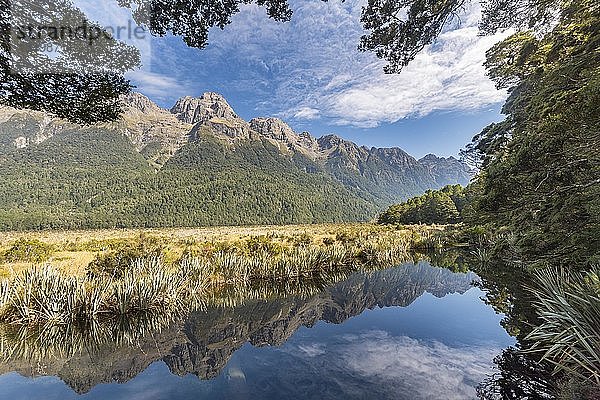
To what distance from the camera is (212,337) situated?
636 centimetres

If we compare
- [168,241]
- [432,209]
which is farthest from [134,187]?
[432,209]

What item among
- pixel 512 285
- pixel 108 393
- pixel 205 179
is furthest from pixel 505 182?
pixel 205 179

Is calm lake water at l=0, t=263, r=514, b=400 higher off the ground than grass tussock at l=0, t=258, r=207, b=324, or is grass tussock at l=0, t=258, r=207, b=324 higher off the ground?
grass tussock at l=0, t=258, r=207, b=324

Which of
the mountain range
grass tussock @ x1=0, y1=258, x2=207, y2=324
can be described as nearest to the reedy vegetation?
grass tussock @ x1=0, y1=258, x2=207, y2=324

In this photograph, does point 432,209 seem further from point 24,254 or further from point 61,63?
point 61,63

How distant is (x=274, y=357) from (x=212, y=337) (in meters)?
1.55

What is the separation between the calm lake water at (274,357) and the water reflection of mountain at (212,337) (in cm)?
2

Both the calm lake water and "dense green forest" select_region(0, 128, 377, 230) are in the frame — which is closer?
the calm lake water

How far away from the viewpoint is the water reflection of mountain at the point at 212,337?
15.9 ft

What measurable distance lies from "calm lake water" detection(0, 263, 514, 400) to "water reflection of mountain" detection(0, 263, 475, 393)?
0.08ft

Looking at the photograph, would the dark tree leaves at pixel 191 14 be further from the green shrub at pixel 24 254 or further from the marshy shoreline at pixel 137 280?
the green shrub at pixel 24 254

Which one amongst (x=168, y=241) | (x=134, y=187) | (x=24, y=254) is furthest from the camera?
(x=134, y=187)

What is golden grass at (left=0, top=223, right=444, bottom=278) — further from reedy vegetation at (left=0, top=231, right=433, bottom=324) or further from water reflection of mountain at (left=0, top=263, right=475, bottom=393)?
water reflection of mountain at (left=0, top=263, right=475, bottom=393)

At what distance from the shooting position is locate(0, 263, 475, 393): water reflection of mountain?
484 centimetres
